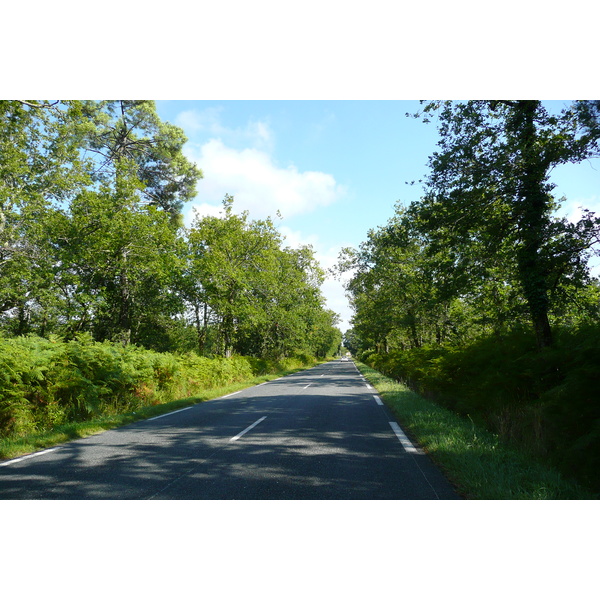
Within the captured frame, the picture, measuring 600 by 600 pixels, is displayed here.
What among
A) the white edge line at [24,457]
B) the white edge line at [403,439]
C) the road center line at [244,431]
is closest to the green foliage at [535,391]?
the white edge line at [403,439]

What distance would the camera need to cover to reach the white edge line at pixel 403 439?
6160 mm

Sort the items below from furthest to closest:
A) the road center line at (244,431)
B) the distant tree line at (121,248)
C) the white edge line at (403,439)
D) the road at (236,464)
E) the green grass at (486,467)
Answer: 1. the distant tree line at (121,248)
2. the road center line at (244,431)
3. the white edge line at (403,439)
4. the road at (236,464)
5. the green grass at (486,467)

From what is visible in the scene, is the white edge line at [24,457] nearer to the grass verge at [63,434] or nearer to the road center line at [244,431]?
the grass verge at [63,434]

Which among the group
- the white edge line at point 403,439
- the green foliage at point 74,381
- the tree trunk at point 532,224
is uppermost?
the tree trunk at point 532,224

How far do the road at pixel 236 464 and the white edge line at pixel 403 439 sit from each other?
0.06 meters

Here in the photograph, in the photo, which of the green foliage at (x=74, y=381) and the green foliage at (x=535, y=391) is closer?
the green foliage at (x=535, y=391)

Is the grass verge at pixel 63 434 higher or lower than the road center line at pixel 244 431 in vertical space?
higher

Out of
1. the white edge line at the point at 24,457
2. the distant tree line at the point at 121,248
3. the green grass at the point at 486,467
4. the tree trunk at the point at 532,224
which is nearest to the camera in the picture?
the green grass at the point at 486,467

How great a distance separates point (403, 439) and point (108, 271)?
701 inches

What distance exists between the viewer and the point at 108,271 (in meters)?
19.5

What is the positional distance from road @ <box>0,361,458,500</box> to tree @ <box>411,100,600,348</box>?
16.8 feet

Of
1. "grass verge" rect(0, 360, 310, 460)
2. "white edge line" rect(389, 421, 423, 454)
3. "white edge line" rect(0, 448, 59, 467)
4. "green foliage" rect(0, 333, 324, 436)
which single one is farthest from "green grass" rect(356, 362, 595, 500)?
"green foliage" rect(0, 333, 324, 436)

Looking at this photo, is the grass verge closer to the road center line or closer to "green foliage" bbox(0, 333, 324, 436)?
"green foliage" bbox(0, 333, 324, 436)

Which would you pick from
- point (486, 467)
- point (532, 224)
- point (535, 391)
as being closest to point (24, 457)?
point (486, 467)
